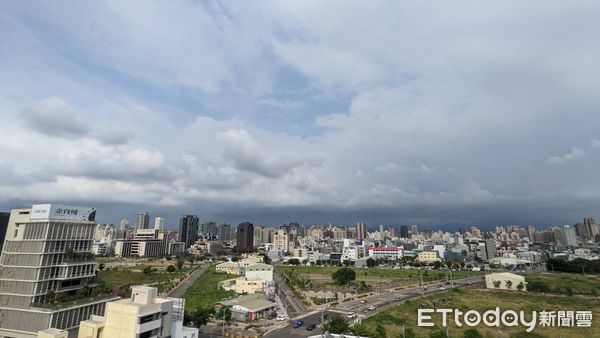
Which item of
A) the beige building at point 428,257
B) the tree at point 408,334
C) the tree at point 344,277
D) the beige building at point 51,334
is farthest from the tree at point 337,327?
the beige building at point 428,257

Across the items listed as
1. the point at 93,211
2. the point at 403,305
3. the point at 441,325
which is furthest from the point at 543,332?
the point at 93,211

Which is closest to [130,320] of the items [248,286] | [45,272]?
[45,272]

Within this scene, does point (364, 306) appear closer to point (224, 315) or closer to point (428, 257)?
point (224, 315)

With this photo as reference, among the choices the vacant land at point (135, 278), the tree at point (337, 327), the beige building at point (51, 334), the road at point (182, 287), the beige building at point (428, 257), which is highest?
the beige building at point (428, 257)

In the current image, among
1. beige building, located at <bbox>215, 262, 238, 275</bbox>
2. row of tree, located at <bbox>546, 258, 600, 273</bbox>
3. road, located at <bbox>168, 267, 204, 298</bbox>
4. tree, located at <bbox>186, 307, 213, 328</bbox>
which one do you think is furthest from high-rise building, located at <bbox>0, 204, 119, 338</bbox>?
row of tree, located at <bbox>546, 258, 600, 273</bbox>

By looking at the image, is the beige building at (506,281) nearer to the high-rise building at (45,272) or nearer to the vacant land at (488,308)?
the vacant land at (488,308)

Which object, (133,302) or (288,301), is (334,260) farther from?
(133,302)

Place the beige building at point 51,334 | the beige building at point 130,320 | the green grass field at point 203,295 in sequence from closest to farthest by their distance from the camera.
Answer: the beige building at point 51,334 < the beige building at point 130,320 < the green grass field at point 203,295
